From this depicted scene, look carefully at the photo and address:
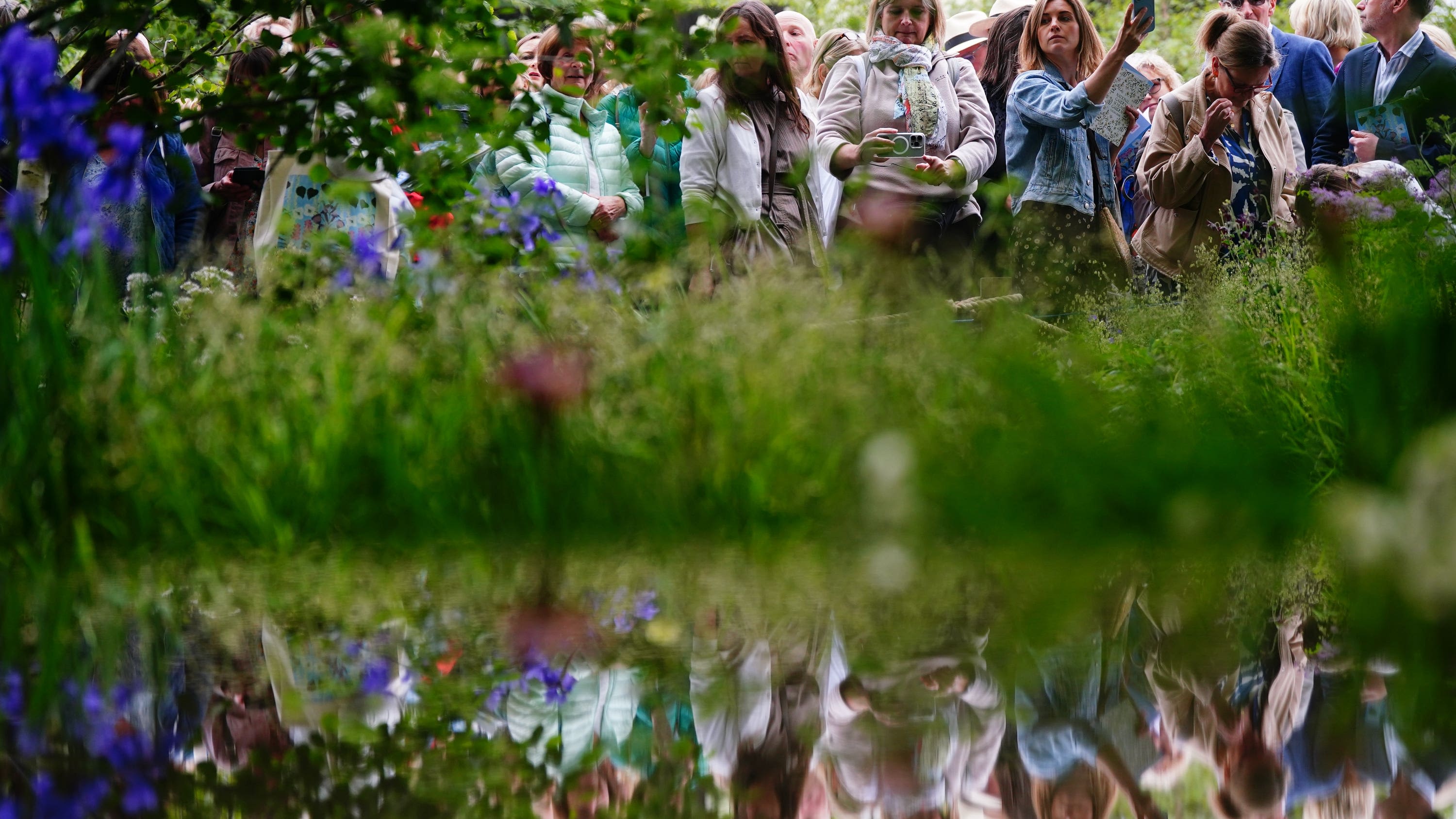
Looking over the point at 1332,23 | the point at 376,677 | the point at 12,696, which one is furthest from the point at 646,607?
the point at 1332,23

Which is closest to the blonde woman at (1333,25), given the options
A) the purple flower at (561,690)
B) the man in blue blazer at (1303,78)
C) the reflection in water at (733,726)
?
the man in blue blazer at (1303,78)

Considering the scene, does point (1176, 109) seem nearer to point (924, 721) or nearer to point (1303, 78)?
point (1303, 78)

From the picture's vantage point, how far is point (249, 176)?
236 inches

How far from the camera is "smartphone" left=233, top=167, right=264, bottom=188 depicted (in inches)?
235

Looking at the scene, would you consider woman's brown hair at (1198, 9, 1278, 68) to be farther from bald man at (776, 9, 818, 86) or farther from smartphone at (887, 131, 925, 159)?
bald man at (776, 9, 818, 86)

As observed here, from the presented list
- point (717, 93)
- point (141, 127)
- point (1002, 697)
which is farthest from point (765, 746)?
point (717, 93)

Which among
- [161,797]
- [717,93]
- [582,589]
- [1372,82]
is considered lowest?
[1372,82]

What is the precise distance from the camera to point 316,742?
1404mm

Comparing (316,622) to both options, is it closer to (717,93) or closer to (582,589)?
(582,589)

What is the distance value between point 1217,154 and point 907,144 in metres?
1.30

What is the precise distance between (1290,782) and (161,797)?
0.96 m

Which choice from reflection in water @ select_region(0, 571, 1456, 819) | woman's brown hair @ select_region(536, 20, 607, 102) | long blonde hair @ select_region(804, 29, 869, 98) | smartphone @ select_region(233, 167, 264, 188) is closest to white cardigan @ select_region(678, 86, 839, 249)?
woman's brown hair @ select_region(536, 20, 607, 102)

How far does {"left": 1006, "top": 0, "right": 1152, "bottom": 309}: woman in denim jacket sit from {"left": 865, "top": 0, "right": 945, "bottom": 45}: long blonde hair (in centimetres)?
36

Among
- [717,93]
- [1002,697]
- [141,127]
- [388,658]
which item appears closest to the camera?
[1002,697]
